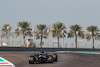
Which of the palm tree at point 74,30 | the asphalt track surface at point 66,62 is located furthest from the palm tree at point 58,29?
the asphalt track surface at point 66,62

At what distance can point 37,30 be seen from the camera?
4149 inches

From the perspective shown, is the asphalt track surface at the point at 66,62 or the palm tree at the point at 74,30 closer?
the asphalt track surface at the point at 66,62

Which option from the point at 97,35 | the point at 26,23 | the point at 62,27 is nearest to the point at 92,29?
the point at 97,35

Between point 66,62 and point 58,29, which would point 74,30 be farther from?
point 66,62

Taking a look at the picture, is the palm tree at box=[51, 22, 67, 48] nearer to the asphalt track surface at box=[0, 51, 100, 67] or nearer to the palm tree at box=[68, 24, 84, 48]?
the palm tree at box=[68, 24, 84, 48]

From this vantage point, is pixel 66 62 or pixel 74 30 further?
pixel 74 30

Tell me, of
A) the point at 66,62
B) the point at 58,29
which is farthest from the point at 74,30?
the point at 66,62

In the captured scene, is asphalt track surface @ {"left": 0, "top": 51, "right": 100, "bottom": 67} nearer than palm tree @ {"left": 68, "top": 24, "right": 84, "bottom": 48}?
Yes

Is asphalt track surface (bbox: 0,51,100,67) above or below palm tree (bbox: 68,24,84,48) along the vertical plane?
below

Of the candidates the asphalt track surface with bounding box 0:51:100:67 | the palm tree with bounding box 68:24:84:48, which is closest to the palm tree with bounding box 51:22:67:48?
the palm tree with bounding box 68:24:84:48

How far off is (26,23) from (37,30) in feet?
22.3

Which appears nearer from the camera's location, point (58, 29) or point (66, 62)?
point (66, 62)

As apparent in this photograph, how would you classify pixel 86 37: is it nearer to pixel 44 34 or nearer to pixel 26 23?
pixel 44 34

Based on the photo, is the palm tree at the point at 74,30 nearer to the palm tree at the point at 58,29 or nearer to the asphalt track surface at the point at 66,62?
the palm tree at the point at 58,29
